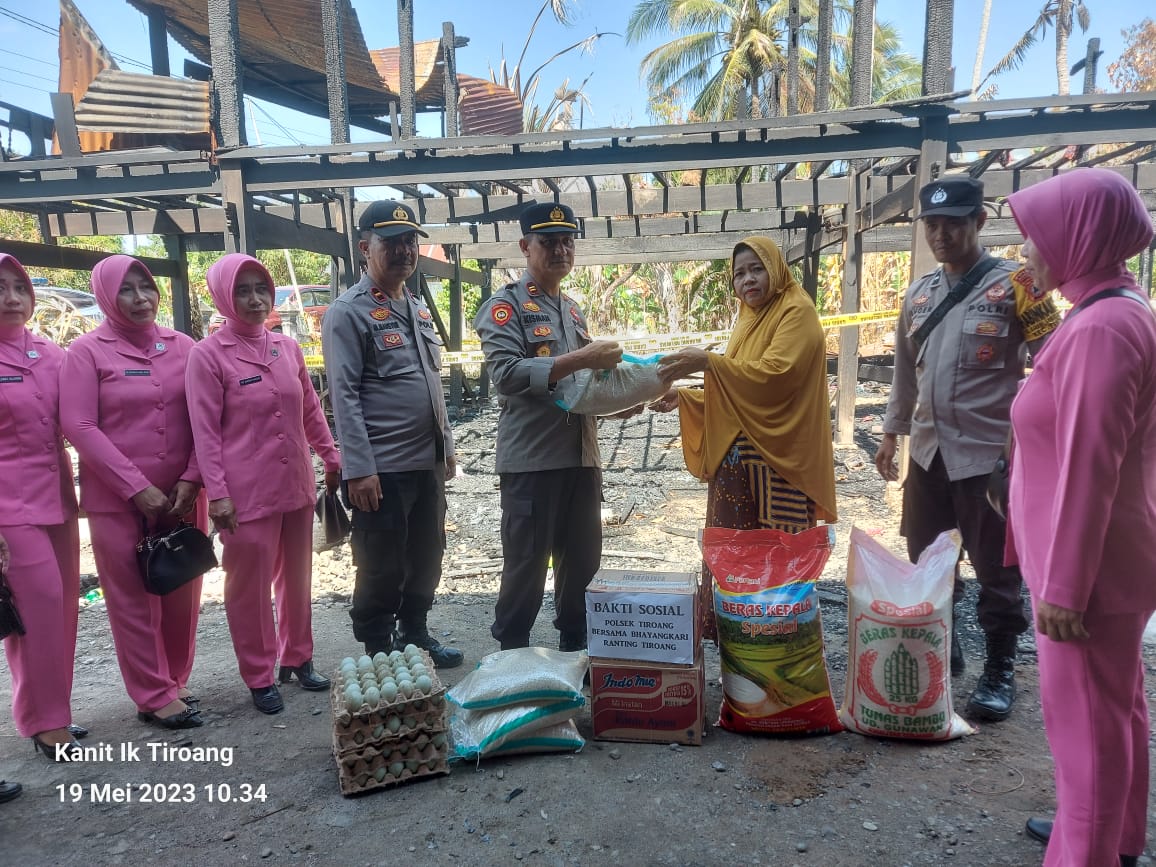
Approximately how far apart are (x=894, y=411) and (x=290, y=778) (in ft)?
9.85

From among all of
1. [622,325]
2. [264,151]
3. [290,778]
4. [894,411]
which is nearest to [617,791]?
[290,778]

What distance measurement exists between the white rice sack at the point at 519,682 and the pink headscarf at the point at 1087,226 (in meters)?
2.00

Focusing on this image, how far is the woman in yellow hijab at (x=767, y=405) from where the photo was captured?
300 centimetres

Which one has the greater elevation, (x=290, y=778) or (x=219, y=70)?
(x=219, y=70)

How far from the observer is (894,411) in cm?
342

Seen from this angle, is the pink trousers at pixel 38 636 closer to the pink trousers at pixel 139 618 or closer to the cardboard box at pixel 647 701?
the pink trousers at pixel 139 618

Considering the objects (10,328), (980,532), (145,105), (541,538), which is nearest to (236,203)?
(145,105)

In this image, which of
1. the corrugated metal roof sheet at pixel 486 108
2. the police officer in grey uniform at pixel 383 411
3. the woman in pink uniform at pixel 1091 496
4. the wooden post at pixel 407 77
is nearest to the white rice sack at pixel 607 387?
the police officer in grey uniform at pixel 383 411

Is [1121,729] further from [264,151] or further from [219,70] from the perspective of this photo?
[219,70]

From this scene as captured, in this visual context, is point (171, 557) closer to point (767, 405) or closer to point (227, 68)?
point (767, 405)

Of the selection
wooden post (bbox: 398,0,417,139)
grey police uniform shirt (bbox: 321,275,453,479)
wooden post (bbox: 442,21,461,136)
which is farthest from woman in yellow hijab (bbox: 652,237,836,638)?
wooden post (bbox: 442,21,461,136)

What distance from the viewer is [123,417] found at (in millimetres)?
2914

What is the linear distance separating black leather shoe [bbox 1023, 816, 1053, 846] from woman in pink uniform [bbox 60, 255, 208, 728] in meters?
3.11

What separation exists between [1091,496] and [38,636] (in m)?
3.44
